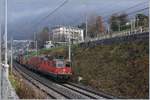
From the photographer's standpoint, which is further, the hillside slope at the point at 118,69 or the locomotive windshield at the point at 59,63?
the locomotive windshield at the point at 59,63

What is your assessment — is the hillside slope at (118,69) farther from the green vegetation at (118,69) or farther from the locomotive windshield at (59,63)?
the locomotive windshield at (59,63)

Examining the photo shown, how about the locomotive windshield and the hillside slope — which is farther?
the locomotive windshield

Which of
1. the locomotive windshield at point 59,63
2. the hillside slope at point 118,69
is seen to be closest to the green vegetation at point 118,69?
the hillside slope at point 118,69

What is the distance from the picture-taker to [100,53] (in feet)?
128

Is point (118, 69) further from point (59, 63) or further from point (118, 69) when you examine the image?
point (59, 63)

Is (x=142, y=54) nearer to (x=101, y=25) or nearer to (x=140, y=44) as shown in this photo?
(x=140, y=44)

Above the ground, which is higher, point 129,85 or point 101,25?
point 101,25

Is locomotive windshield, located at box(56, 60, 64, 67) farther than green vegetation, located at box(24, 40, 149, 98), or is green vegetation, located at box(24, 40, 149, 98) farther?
locomotive windshield, located at box(56, 60, 64, 67)

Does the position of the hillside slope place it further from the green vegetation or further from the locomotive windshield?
the locomotive windshield

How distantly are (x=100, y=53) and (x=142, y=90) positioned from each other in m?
17.4

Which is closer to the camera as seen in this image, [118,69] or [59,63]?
[118,69]

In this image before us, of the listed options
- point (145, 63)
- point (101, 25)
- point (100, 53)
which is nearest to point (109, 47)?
point (100, 53)

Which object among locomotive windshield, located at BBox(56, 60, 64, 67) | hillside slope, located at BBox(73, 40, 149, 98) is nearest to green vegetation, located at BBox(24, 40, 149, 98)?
hillside slope, located at BBox(73, 40, 149, 98)

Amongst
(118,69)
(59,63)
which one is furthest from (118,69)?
(59,63)
